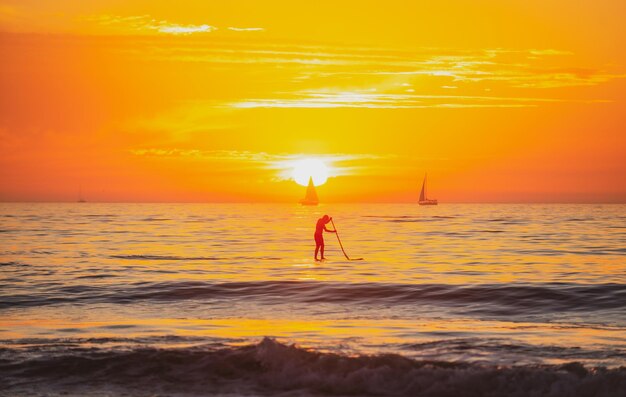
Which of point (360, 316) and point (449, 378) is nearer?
point (449, 378)

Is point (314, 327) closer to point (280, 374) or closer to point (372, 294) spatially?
point (280, 374)

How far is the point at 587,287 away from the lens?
26859mm

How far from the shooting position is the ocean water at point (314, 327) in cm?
1347

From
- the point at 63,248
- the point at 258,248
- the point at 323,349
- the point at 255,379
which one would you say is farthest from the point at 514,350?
the point at 63,248

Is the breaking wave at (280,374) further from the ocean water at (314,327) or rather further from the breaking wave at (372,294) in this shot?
the breaking wave at (372,294)

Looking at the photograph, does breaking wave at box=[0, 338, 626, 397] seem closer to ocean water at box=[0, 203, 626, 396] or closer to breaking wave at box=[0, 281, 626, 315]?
ocean water at box=[0, 203, 626, 396]

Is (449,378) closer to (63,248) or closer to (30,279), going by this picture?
(30,279)

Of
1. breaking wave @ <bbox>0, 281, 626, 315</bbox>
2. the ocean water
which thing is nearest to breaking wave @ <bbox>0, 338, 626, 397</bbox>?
the ocean water

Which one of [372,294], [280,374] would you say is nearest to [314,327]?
[280,374]

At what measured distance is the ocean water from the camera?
13469mm

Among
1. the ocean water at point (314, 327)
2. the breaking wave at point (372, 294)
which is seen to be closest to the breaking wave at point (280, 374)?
the ocean water at point (314, 327)

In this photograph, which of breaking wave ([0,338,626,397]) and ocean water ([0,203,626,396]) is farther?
ocean water ([0,203,626,396])

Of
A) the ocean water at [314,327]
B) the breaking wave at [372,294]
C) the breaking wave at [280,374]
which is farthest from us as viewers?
the breaking wave at [372,294]

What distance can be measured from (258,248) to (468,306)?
27308 millimetres
